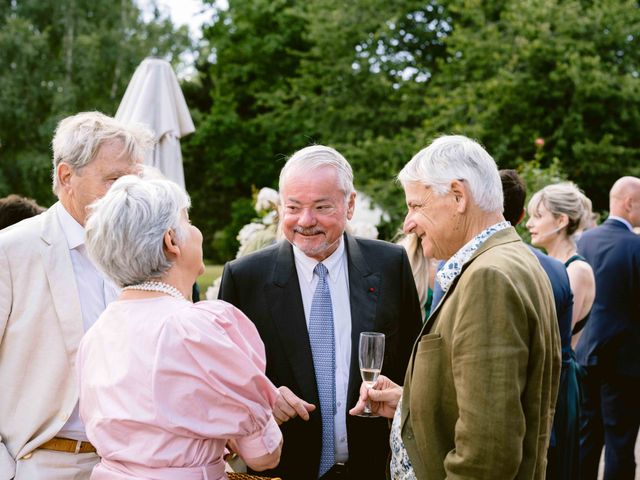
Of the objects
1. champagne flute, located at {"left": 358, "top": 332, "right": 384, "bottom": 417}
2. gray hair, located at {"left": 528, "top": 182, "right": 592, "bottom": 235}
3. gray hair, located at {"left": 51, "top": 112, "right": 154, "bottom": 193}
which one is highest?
gray hair, located at {"left": 51, "top": 112, "right": 154, "bottom": 193}

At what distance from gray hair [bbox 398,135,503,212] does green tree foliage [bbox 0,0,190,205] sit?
78.3 feet

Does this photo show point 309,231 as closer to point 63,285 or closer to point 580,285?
point 63,285

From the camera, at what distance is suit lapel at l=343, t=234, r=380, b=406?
10.3 ft

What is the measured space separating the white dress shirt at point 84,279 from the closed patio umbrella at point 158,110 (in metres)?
3.89

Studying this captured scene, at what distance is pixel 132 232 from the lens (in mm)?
2180

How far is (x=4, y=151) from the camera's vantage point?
26.2 metres

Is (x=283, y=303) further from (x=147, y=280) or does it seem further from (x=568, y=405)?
(x=568, y=405)

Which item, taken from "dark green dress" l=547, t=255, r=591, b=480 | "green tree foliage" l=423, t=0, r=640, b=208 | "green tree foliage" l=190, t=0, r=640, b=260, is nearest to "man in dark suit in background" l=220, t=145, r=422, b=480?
"dark green dress" l=547, t=255, r=591, b=480

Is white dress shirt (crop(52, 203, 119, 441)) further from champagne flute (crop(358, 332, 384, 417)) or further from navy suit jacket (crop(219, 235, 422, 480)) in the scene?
champagne flute (crop(358, 332, 384, 417))

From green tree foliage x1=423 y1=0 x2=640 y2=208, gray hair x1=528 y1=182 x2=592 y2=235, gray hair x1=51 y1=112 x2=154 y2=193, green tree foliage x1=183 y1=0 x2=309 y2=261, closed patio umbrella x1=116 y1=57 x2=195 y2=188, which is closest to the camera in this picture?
gray hair x1=51 y1=112 x2=154 y2=193

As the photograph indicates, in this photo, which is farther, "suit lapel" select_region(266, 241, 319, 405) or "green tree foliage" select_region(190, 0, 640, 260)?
"green tree foliage" select_region(190, 0, 640, 260)

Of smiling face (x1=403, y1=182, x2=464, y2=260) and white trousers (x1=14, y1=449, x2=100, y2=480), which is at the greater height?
smiling face (x1=403, y1=182, x2=464, y2=260)

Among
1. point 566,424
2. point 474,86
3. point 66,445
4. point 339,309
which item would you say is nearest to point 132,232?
point 66,445

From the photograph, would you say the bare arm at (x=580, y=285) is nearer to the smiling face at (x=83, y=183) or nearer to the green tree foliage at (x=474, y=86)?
the smiling face at (x=83, y=183)
